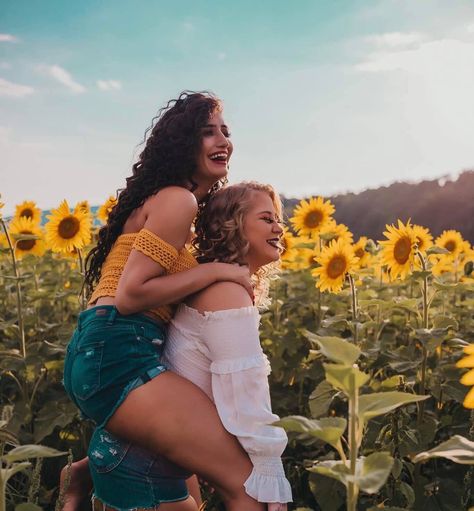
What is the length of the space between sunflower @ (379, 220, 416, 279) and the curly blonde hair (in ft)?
5.01

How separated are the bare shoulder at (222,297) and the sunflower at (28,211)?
4.53 metres

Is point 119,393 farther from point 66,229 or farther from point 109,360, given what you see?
point 66,229

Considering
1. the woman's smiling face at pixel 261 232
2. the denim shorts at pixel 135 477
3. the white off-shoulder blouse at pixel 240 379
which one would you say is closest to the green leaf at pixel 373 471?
the white off-shoulder blouse at pixel 240 379

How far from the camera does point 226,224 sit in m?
2.84

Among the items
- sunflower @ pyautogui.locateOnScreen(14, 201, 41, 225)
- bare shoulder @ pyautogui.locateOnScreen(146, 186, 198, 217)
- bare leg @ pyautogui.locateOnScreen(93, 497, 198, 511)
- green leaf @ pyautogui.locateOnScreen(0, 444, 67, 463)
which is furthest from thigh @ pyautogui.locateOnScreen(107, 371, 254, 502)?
sunflower @ pyautogui.locateOnScreen(14, 201, 41, 225)

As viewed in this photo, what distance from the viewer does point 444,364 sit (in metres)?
3.77

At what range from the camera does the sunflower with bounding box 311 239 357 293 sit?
460cm

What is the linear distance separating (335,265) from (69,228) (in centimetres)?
216

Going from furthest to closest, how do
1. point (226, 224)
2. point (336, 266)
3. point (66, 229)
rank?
point (66, 229)
point (336, 266)
point (226, 224)

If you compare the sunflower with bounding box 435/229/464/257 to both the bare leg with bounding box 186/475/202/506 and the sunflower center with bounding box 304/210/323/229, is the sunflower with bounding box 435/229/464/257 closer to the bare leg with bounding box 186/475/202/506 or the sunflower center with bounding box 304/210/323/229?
the sunflower center with bounding box 304/210/323/229

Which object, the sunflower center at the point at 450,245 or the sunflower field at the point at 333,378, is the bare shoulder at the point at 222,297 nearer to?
the sunflower field at the point at 333,378

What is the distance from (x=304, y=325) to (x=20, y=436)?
2.15 m

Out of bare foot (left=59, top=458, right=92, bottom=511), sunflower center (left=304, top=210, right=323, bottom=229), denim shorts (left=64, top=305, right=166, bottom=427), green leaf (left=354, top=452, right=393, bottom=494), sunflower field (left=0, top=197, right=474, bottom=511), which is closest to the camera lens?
green leaf (left=354, top=452, right=393, bottom=494)

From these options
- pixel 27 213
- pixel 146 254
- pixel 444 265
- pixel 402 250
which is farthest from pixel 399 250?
pixel 27 213
